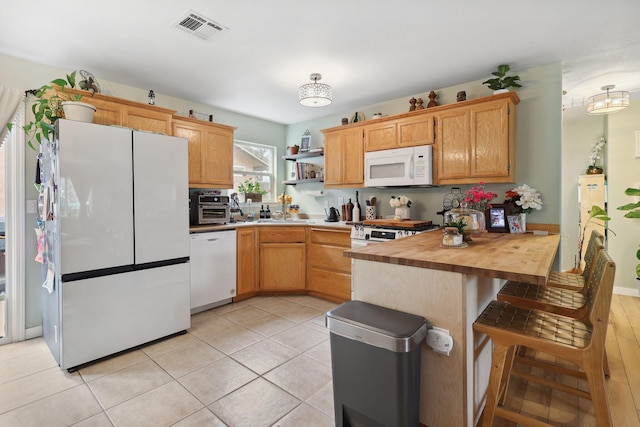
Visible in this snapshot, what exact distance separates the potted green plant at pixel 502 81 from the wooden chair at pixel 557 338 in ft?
6.58

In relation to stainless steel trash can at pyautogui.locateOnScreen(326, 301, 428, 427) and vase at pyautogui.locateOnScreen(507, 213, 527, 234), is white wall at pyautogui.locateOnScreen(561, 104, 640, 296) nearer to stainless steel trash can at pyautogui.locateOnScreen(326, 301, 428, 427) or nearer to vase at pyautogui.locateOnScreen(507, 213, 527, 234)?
vase at pyautogui.locateOnScreen(507, 213, 527, 234)

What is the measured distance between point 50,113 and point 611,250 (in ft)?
20.3

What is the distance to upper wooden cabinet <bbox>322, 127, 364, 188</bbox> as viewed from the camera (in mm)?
3857

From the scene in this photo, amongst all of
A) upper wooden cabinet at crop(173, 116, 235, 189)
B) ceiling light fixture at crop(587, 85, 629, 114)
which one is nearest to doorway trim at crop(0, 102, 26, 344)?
upper wooden cabinet at crop(173, 116, 235, 189)

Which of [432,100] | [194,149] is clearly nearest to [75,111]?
[194,149]

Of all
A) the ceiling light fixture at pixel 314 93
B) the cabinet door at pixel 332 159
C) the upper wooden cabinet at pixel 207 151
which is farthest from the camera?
the cabinet door at pixel 332 159

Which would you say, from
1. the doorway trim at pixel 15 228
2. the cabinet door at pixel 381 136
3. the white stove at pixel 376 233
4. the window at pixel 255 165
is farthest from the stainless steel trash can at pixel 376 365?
the window at pixel 255 165

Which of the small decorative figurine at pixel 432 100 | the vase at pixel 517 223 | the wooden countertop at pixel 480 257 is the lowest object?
the wooden countertop at pixel 480 257

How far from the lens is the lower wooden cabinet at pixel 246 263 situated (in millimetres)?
3660

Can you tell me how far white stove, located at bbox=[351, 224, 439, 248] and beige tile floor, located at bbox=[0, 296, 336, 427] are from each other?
104cm

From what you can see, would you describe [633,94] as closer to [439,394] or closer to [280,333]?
[439,394]

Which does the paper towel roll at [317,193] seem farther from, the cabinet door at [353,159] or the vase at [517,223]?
the vase at [517,223]

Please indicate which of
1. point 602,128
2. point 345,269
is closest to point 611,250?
point 602,128

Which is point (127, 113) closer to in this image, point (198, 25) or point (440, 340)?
point (198, 25)
